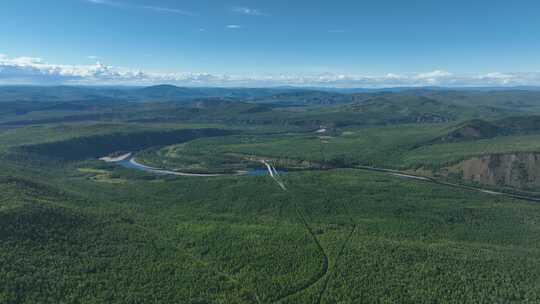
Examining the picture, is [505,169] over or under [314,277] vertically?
over

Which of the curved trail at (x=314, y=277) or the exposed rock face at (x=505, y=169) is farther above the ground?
the exposed rock face at (x=505, y=169)

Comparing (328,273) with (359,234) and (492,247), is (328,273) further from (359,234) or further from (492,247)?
(492,247)

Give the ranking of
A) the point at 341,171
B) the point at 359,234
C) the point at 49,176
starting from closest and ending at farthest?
1. the point at 359,234
2. the point at 49,176
3. the point at 341,171

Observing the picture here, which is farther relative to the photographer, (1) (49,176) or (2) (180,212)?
(1) (49,176)

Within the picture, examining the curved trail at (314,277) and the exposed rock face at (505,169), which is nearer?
the curved trail at (314,277)

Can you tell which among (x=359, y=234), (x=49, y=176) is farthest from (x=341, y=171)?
(x=49, y=176)

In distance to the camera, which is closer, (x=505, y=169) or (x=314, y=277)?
(x=314, y=277)

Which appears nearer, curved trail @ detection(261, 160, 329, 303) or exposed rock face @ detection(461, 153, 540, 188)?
curved trail @ detection(261, 160, 329, 303)

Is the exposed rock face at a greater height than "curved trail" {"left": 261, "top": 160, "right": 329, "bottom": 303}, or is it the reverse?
the exposed rock face
